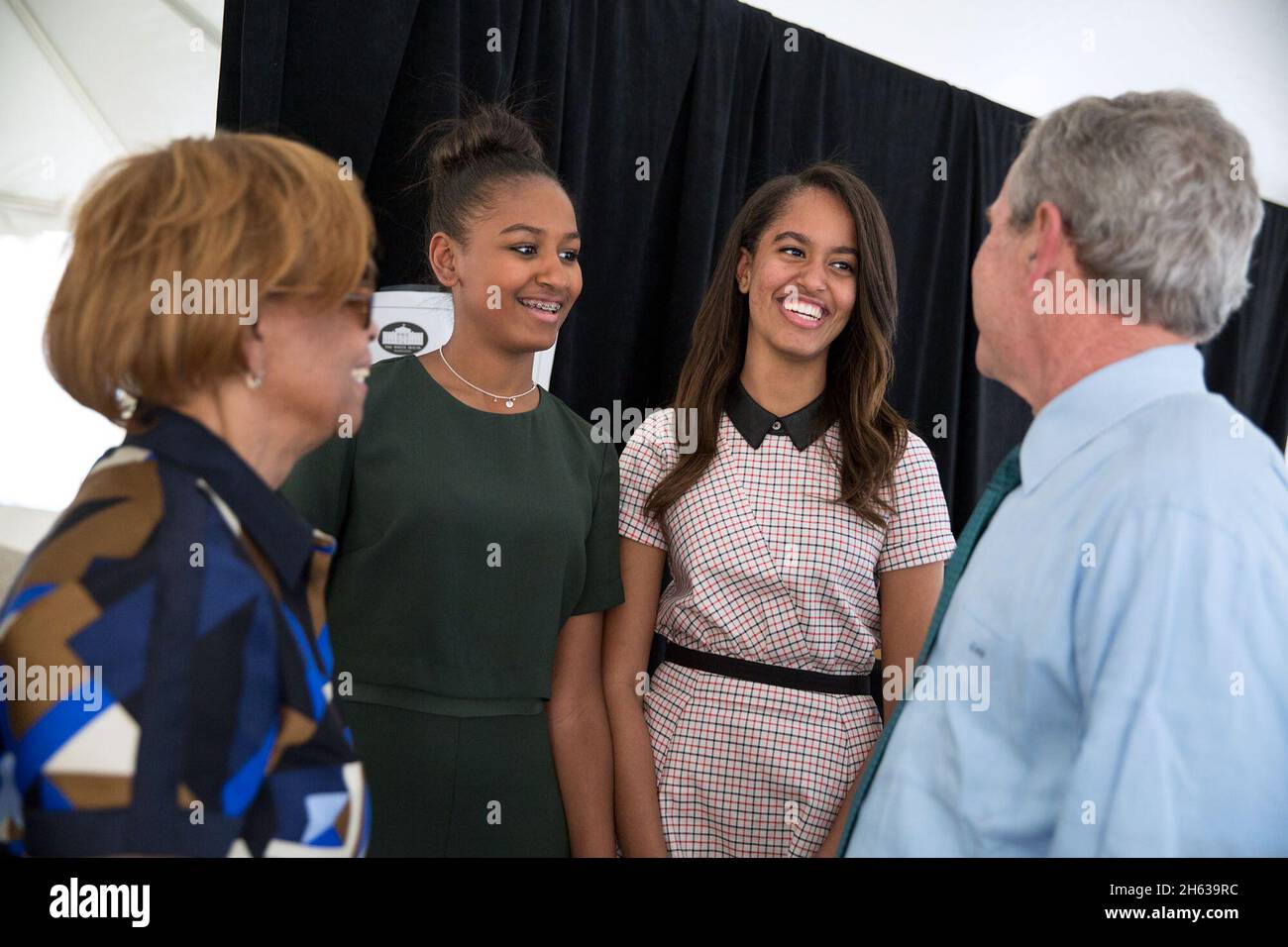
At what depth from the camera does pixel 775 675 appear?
1.69 m

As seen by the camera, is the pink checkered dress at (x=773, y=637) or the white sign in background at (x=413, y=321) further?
the white sign in background at (x=413, y=321)

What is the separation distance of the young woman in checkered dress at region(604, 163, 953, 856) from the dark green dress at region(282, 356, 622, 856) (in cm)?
20

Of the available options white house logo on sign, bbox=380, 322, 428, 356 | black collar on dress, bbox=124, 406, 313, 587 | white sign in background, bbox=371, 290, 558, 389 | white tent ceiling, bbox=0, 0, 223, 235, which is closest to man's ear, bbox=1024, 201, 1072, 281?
black collar on dress, bbox=124, 406, 313, 587

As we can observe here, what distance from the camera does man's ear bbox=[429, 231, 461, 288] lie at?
178cm

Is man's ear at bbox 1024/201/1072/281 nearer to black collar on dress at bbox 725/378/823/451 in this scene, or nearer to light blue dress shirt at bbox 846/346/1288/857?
light blue dress shirt at bbox 846/346/1288/857

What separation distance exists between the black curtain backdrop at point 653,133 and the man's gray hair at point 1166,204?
1448 millimetres

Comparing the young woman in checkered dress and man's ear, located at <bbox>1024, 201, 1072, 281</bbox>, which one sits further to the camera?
the young woman in checkered dress

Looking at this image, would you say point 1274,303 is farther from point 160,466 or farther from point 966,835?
point 160,466

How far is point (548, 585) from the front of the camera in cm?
161

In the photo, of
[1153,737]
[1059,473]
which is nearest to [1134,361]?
[1059,473]

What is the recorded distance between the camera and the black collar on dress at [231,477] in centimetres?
83
